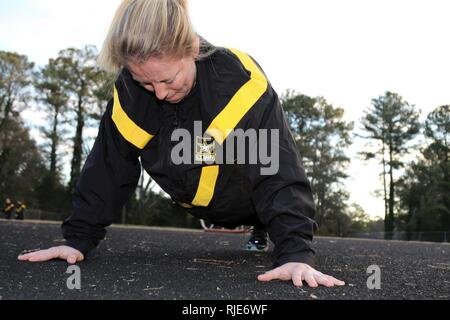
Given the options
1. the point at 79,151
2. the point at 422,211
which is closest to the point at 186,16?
the point at 79,151

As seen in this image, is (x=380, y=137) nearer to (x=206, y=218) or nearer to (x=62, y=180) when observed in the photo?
(x=62, y=180)

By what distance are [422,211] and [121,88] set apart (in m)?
36.0

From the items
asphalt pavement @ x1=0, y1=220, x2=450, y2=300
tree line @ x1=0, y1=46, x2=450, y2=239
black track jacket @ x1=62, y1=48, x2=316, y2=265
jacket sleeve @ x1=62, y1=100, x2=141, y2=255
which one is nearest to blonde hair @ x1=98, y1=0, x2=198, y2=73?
black track jacket @ x1=62, y1=48, x2=316, y2=265

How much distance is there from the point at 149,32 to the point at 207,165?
32.6 inches

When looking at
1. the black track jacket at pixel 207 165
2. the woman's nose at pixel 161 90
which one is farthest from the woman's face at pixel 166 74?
the black track jacket at pixel 207 165

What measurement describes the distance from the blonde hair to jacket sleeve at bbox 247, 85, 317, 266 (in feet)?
1.78

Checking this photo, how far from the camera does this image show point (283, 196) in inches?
93.9

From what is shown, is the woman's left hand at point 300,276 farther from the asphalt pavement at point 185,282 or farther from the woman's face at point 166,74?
the woman's face at point 166,74

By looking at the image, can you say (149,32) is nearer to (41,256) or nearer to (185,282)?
(185,282)

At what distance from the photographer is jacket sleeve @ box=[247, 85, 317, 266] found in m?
2.31

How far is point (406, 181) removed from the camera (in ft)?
126

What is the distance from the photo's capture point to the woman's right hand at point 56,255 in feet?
8.85

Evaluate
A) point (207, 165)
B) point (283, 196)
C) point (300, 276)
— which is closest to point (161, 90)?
→ point (207, 165)

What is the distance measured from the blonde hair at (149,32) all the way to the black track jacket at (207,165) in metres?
0.35
